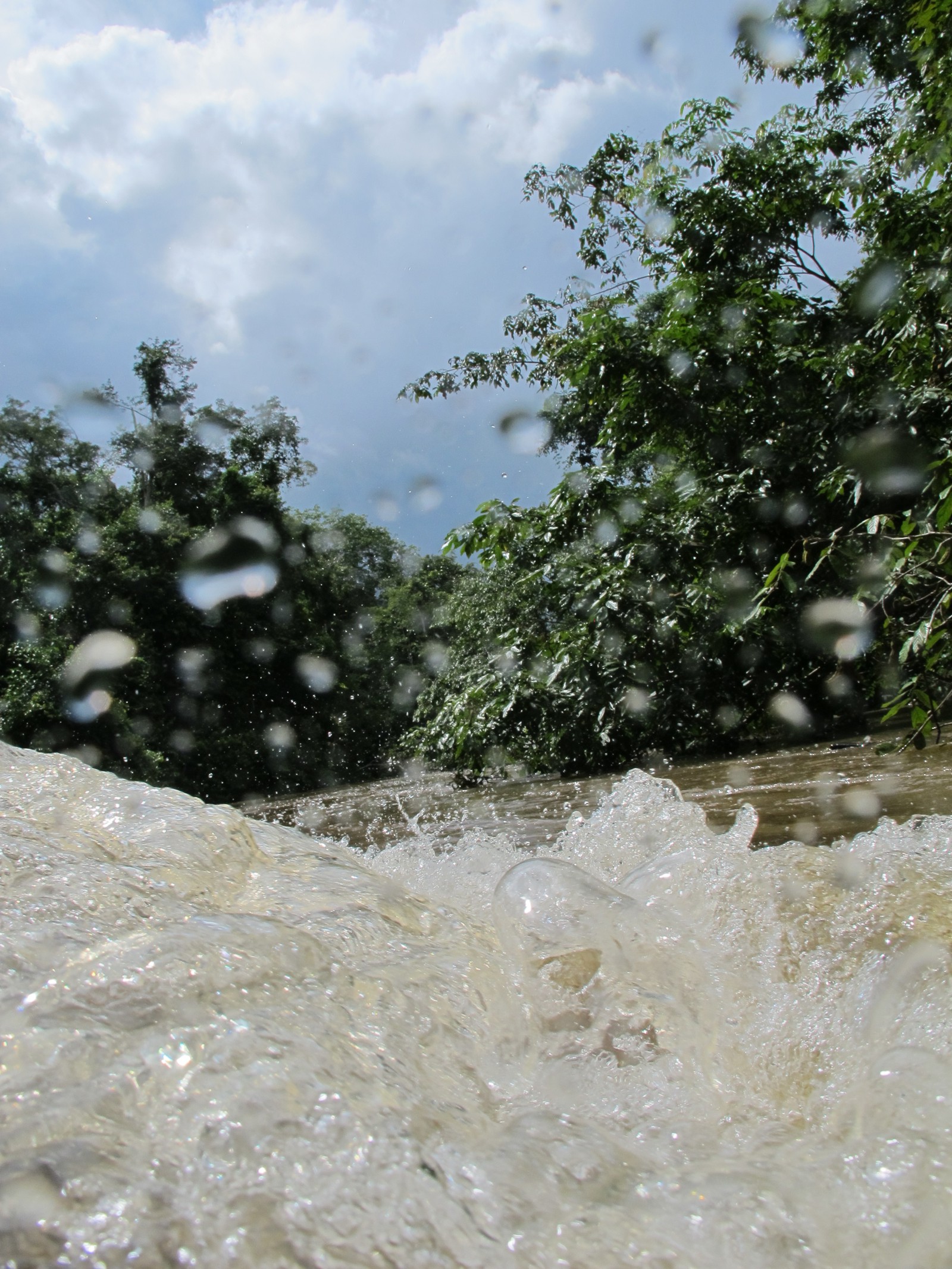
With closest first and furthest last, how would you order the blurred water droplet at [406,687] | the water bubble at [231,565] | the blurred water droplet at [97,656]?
the blurred water droplet at [97,656] < the water bubble at [231,565] < the blurred water droplet at [406,687]

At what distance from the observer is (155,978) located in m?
1.12

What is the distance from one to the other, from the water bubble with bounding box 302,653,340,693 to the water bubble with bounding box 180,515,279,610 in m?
2.01

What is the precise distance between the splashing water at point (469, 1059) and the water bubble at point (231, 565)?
20.1 metres

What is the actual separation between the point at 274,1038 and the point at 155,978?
0.18 m

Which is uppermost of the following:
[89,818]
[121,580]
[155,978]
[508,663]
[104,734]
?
[121,580]

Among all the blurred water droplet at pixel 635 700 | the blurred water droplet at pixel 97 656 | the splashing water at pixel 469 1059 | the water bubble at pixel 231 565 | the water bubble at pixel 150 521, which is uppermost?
the water bubble at pixel 150 521

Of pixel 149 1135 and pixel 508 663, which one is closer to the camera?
pixel 149 1135

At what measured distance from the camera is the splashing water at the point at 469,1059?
2.72ft

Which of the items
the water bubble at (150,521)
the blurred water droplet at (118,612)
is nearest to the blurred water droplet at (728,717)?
the blurred water droplet at (118,612)

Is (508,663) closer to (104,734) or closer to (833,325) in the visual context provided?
(833,325)

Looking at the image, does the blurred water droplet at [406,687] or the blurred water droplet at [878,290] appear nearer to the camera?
the blurred water droplet at [878,290]

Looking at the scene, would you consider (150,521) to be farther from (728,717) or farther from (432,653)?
(728,717)

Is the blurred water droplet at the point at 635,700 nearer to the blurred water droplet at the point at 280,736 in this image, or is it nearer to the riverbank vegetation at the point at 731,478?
the riverbank vegetation at the point at 731,478

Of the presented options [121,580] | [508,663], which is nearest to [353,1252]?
[508,663]
